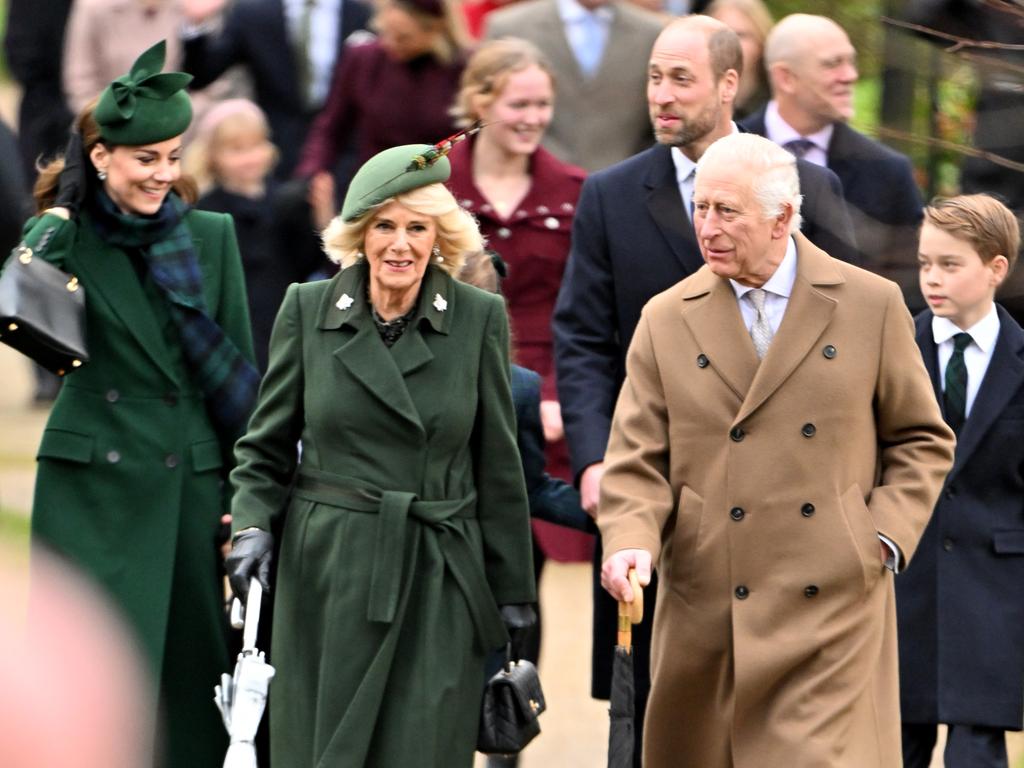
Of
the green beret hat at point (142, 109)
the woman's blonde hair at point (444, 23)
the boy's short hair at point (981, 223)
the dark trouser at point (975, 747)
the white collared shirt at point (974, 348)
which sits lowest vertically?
the dark trouser at point (975, 747)

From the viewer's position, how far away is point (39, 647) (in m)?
1.10

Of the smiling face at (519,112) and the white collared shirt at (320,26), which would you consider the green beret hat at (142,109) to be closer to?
the smiling face at (519,112)

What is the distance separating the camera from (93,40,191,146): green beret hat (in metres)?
5.18

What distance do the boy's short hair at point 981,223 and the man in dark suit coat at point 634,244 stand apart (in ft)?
1.04

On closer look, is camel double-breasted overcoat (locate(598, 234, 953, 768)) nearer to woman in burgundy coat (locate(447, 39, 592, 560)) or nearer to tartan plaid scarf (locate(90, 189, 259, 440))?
tartan plaid scarf (locate(90, 189, 259, 440))

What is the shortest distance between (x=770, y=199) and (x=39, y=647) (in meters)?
3.45

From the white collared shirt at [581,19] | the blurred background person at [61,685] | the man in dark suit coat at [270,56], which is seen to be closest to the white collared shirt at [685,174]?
the white collared shirt at [581,19]

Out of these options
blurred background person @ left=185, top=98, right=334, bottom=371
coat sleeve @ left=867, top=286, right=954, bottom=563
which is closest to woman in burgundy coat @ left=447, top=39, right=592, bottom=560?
blurred background person @ left=185, top=98, right=334, bottom=371

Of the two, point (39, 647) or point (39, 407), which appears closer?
point (39, 647)

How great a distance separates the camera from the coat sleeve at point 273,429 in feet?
15.2

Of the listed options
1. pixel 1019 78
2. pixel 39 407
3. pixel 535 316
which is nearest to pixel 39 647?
pixel 1019 78

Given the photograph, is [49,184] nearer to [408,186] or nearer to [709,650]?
[408,186]

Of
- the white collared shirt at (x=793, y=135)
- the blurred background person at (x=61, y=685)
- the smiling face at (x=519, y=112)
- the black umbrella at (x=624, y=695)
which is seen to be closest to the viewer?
the blurred background person at (x=61, y=685)

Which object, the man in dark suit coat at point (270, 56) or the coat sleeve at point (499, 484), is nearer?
the coat sleeve at point (499, 484)
